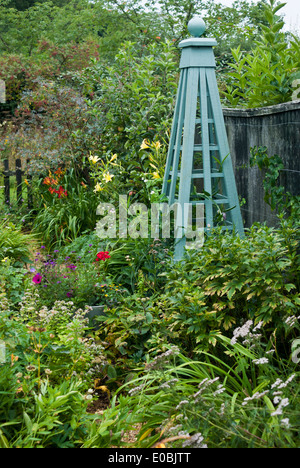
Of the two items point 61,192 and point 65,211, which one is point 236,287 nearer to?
point 65,211

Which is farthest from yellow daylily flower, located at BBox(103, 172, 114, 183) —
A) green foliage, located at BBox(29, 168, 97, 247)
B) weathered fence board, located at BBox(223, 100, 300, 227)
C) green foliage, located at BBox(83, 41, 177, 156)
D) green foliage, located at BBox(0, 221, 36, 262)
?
weathered fence board, located at BBox(223, 100, 300, 227)

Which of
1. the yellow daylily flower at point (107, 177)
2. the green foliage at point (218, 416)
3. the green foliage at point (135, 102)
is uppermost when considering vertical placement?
the green foliage at point (135, 102)

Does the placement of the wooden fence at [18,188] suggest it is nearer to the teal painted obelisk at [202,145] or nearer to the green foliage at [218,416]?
the teal painted obelisk at [202,145]

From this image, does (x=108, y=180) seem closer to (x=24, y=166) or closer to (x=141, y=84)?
(x=141, y=84)

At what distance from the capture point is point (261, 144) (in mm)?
4000

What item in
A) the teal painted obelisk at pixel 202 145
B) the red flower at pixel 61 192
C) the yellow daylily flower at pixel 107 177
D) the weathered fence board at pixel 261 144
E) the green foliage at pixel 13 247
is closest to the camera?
the weathered fence board at pixel 261 144

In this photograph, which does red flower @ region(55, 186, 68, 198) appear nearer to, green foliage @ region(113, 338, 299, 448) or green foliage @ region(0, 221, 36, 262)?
green foliage @ region(0, 221, 36, 262)

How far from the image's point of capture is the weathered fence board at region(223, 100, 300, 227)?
3473mm

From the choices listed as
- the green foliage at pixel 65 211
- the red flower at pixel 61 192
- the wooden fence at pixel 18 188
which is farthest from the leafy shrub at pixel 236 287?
the wooden fence at pixel 18 188

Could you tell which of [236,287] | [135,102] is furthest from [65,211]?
[236,287]

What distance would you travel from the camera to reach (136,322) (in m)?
3.31

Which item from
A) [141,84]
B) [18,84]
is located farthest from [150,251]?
[18,84]

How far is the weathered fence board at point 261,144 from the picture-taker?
3473 millimetres
